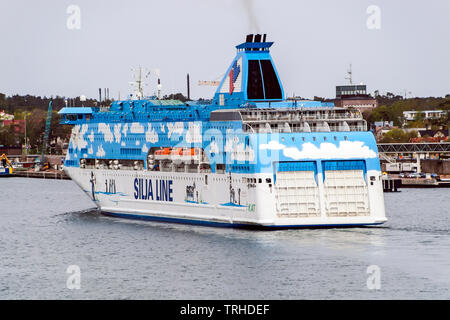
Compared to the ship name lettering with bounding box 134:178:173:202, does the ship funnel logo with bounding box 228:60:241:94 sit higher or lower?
higher

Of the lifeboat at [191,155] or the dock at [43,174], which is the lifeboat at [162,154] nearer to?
the lifeboat at [191,155]

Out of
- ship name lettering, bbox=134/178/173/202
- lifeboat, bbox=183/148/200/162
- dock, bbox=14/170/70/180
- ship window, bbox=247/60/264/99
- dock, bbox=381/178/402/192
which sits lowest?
dock, bbox=381/178/402/192

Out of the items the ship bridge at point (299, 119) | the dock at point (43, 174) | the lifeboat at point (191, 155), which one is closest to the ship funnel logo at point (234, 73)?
the lifeboat at point (191, 155)

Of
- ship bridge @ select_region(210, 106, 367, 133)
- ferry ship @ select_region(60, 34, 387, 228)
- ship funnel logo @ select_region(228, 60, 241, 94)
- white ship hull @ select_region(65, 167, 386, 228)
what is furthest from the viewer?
Answer: ship funnel logo @ select_region(228, 60, 241, 94)

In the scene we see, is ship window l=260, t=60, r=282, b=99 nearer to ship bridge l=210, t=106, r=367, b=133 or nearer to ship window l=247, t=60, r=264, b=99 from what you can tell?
ship window l=247, t=60, r=264, b=99

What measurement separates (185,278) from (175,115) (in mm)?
25919

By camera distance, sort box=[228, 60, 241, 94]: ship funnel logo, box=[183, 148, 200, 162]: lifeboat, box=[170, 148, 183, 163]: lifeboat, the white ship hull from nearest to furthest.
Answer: the white ship hull → box=[183, 148, 200, 162]: lifeboat → box=[170, 148, 183, 163]: lifeboat → box=[228, 60, 241, 94]: ship funnel logo

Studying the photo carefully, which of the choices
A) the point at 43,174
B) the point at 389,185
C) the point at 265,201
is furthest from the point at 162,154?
the point at 43,174

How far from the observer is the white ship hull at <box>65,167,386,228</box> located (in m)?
60.5

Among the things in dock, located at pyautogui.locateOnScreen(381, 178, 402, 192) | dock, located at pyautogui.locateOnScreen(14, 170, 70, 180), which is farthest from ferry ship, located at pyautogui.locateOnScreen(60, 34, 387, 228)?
dock, located at pyautogui.locateOnScreen(14, 170, 70, 180)

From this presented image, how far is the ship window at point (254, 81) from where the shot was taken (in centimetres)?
7069

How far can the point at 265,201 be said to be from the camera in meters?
60.3

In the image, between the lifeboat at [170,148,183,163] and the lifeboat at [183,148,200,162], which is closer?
the lifeboat at [183,148,200,162]
